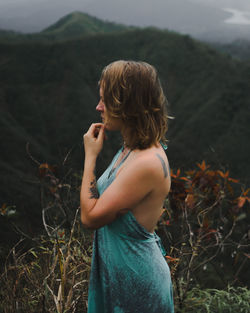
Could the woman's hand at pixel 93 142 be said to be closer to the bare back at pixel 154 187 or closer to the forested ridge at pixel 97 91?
the bare back at pixel 154 187

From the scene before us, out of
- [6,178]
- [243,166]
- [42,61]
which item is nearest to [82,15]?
[42,61]

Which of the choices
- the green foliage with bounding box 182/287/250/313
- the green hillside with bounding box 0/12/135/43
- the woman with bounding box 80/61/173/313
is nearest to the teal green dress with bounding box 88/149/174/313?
the woman with bounding box 80/61/173/313

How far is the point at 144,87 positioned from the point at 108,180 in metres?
0.36

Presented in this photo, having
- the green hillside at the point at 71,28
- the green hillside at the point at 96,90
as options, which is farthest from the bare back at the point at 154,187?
the green hillside at the point at 71,28

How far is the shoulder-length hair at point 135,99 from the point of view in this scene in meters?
1.07

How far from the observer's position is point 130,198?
1023mm

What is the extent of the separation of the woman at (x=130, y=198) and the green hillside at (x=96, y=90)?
14.1 metres

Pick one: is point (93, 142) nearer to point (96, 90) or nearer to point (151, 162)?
point (151, 162)

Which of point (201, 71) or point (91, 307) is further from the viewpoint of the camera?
point (201, 71)

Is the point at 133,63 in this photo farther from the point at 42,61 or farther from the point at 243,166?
the point at 42,61

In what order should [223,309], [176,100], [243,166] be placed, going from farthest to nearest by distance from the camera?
[176,100], [243,166], [223,309]

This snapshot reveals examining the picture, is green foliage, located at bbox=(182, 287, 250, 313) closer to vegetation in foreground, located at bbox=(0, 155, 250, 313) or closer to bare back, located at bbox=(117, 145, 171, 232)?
vegetation in foreground, located at bbox=(0, 155, 250, 313)

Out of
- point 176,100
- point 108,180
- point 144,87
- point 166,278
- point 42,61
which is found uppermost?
point 144,87

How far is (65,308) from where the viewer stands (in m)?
1.74
